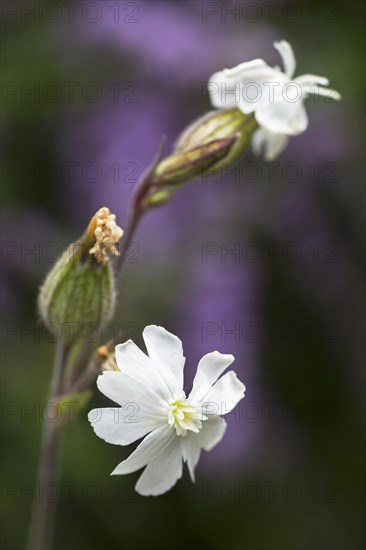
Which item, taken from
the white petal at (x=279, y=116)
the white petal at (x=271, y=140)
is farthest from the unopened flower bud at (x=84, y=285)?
the white petal at (x=271, y=140)

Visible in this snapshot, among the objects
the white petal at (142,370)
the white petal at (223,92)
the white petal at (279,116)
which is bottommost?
the white petal at (142,370)

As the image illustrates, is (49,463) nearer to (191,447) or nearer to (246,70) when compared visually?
(191,447)

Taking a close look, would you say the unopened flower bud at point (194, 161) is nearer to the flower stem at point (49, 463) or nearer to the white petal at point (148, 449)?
the flower stem at point (49, 463)

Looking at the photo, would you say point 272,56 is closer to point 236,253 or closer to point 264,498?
point 236,253

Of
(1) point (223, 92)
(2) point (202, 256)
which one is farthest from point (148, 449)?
(2) point (202, 256)

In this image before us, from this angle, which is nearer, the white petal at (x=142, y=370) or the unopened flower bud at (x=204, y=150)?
the white petal at (x=142, y=370)

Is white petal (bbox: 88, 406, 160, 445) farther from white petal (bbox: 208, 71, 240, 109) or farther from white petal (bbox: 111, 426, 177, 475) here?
white petal (bbox: 208, 71, 240, 109)

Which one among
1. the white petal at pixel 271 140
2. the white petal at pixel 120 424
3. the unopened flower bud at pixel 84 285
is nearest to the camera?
the white petal at pixel 120 424
